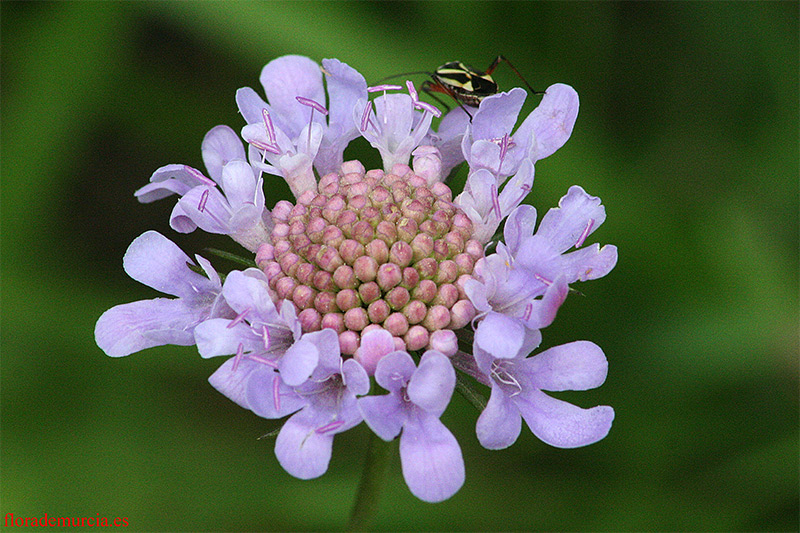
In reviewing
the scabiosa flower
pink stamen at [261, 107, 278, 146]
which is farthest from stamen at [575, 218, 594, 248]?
pink stamen at [261, 107, 278, 146]

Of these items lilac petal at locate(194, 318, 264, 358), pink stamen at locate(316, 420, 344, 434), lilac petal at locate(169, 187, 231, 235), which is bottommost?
pink stamen at locate(316, 420, 344, 434)

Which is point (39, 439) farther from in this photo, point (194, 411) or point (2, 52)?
point (2, 52)

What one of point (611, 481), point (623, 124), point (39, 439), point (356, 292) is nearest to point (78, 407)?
point (39, 439)

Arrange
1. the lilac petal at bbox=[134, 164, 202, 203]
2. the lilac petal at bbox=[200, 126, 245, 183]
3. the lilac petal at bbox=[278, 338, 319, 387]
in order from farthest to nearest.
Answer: the lilac petal at bbox=[200, 126, 245, 183] → the lilac petal at bbox=[134, 164, 202, 203] → the lilac petal at bbox=[278, 338, 319, 387]

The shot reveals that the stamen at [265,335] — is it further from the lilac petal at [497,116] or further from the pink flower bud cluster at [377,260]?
the lilac petal at [497,116]

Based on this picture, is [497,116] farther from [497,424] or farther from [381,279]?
[497,424]

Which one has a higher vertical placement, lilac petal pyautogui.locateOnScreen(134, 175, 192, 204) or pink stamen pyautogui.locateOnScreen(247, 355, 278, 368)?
lilac petal pyautogui.locateOnScreen(134, 175, 192, 204)

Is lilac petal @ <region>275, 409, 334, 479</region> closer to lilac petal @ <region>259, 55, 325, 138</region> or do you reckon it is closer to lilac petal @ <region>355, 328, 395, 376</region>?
lilac petal @ <region>355, 328, 395, 376</region>
